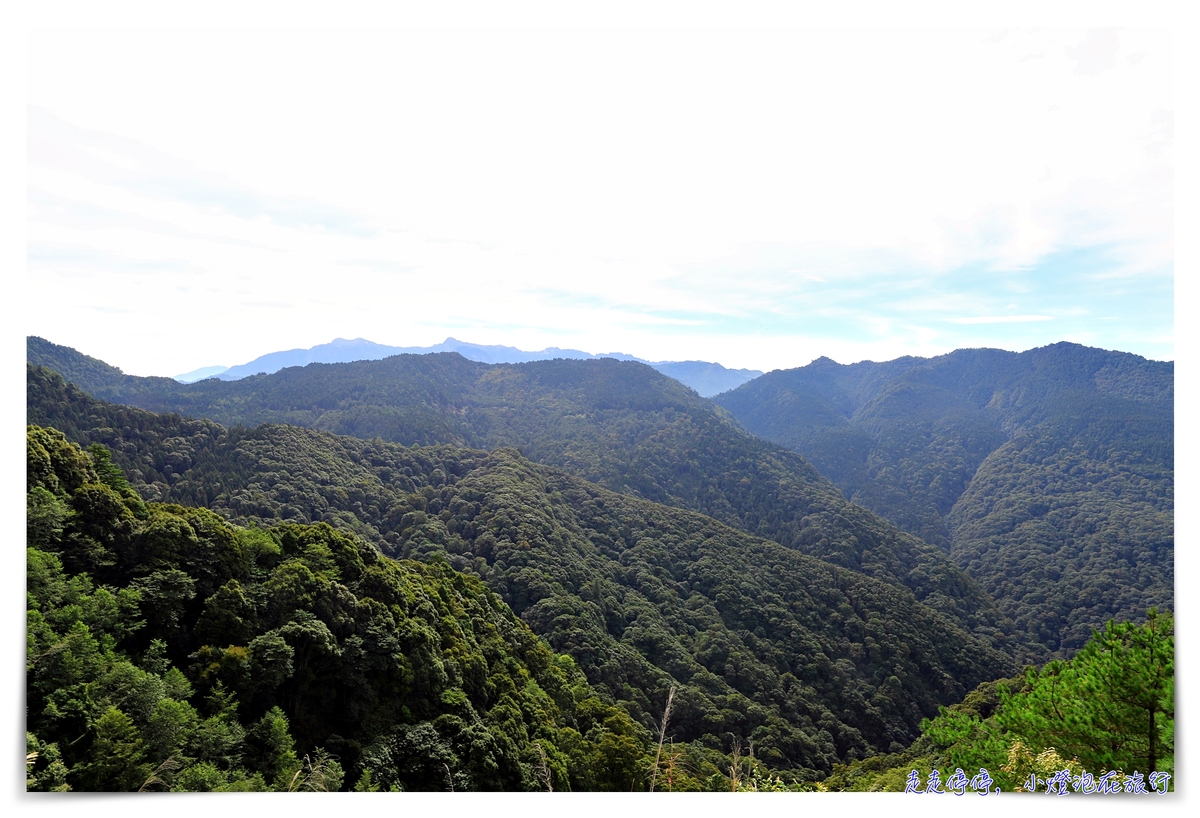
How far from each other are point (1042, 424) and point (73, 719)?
17004cm

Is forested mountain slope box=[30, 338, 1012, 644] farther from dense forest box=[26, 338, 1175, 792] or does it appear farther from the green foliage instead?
the green foliage

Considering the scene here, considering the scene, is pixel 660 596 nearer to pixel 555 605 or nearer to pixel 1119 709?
pixel 555 605

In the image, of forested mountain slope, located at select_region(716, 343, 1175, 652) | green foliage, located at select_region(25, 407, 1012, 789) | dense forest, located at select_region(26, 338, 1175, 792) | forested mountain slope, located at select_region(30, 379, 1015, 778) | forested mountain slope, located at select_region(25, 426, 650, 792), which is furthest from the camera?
forested mountain slope, located at select_region(716, 343, 1175, 652)

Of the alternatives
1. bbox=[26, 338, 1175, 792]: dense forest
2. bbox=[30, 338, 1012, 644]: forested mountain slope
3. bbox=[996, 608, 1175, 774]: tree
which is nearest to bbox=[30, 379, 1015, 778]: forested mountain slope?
bbox=[26, 338, 1175, 792]: dense forest

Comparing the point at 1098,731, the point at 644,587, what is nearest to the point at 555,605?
the point at 644,587

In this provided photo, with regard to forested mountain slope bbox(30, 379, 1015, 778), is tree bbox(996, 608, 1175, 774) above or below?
above

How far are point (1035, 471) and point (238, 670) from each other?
462 ft

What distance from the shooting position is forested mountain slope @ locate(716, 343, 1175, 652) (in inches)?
2798

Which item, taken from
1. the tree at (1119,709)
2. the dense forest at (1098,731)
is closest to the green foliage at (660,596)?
the dense forest at (1098,731)

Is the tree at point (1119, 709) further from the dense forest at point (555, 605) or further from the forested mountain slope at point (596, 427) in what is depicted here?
the forested mountain slope at point (596, 427)

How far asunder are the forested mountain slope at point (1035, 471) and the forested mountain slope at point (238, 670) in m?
37.9

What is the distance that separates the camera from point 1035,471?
114438mm

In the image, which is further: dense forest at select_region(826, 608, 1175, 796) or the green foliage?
the green foliage

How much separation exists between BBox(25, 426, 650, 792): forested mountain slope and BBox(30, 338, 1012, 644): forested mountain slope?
4067cm
